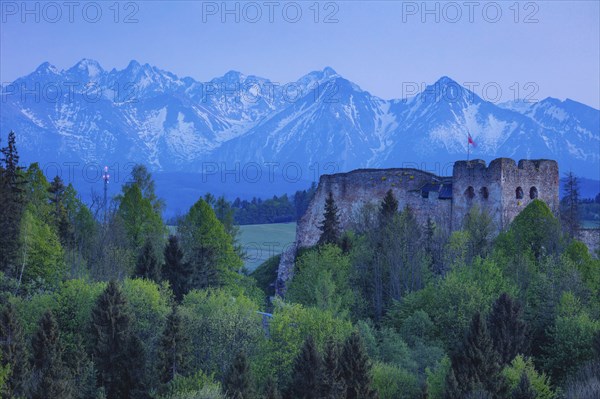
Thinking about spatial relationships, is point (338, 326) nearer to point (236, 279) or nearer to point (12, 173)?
point (236, 279)

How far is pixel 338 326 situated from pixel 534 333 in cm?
1391

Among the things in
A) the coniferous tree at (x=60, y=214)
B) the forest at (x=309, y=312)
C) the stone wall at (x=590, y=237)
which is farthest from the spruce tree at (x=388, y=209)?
the coniferous tree at (x=60, y=214)

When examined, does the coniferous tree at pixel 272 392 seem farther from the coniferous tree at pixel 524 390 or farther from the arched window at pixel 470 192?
the arched window at pixel 470 192

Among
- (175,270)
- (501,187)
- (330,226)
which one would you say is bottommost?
(175,270)

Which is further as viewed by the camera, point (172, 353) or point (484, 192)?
point (484, 192)

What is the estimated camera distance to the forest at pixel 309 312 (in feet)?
166

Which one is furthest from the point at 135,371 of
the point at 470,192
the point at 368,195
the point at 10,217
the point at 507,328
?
the point at 470,192

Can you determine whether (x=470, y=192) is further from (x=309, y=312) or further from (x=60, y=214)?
(x=60, y=214)

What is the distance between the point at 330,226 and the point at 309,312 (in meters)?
20.9

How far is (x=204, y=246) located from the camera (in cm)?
8012

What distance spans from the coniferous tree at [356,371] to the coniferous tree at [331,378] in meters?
0.33

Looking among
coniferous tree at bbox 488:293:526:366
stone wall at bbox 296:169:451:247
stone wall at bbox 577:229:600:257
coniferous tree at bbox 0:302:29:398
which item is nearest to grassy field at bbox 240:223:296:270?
stone wall at bbox 296:169:451:247

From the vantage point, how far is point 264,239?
173m

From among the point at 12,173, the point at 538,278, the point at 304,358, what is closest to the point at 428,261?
the point at 538,278
